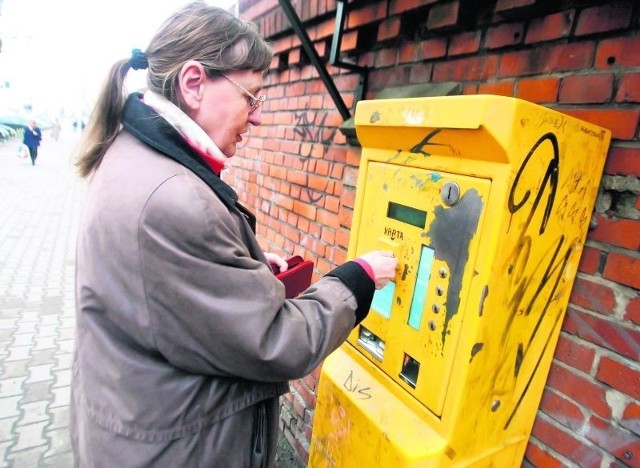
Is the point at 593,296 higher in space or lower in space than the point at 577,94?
lower

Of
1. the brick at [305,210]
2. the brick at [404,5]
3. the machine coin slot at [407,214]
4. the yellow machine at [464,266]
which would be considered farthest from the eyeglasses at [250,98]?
the brick at [305,210]

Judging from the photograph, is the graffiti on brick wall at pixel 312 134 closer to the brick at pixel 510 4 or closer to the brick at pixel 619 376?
the brick at pixel 510 4

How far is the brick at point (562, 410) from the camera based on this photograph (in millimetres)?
1158

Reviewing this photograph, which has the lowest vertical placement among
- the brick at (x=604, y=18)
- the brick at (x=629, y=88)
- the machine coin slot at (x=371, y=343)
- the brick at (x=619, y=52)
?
the machine coin slot at (x=371, y=343)

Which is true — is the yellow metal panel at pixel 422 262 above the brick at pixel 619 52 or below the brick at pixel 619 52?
below

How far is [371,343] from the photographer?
132cm

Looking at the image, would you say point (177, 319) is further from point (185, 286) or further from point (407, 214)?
point (407, 214)

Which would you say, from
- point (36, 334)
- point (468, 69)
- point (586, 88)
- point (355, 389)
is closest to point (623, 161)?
point (586, 88)

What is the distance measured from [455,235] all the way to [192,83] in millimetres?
790

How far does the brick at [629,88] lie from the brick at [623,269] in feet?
1.26

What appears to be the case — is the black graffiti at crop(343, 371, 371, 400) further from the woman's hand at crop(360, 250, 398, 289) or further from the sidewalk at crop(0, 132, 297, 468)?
the sidewalk at crop(0, 132, 297, 468)

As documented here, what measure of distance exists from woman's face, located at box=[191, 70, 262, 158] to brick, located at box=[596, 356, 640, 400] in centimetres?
118

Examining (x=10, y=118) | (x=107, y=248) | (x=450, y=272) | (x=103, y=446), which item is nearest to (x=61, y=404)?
(x=103, y=446)

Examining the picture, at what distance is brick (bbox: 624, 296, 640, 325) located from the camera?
104cm
